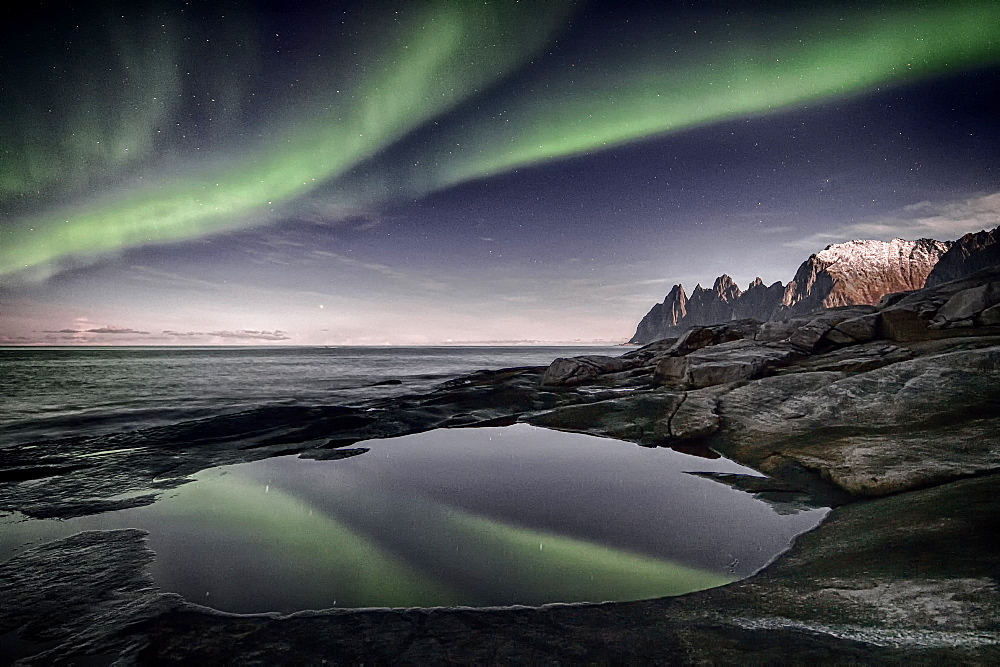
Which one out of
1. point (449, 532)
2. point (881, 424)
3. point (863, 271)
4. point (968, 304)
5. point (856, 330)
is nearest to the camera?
point (449, 532)

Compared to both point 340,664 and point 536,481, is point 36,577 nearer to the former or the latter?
point 340,664

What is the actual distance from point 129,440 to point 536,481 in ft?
49.1

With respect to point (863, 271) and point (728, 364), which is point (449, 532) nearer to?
point (728, 364)

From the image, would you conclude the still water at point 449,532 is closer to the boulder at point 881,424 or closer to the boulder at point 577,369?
the boulder at point 881,424

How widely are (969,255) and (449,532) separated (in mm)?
167185

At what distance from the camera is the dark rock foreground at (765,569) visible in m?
3.72

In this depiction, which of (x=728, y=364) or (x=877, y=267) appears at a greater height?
(x=877, y=267)

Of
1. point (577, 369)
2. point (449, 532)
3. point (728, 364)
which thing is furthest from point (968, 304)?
point (449, 532)

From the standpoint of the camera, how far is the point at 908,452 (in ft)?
24.7

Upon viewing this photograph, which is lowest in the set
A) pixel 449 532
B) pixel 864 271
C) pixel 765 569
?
pixel 449 532

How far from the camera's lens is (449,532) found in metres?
6.80

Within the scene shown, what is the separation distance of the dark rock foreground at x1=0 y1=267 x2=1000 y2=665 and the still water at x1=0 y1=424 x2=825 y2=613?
42 centimetres

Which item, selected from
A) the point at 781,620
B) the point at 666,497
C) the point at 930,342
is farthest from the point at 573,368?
the point at 781,620

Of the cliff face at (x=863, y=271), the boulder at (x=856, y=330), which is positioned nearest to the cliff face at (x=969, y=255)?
the cliff face at (x=863, y=271)
